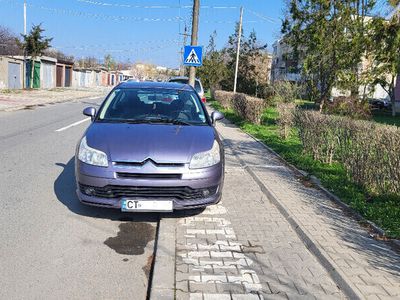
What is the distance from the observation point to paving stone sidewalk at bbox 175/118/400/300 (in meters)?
3.41

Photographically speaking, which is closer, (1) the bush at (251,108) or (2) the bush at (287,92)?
(1) the bush at (251,108)

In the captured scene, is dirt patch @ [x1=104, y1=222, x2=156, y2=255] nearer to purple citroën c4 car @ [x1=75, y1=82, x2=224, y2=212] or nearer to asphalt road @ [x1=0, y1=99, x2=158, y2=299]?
asphalt road @ [x1=0, y1=99, x2=158, y2=299]

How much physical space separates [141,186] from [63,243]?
977 mm

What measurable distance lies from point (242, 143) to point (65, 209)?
6767mm

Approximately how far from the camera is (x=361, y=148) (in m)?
6.38

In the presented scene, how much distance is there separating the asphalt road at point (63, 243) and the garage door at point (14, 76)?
28.8 metres

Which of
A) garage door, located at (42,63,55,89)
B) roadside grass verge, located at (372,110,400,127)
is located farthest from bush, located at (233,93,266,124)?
garage door, located at (42,63,55,89)

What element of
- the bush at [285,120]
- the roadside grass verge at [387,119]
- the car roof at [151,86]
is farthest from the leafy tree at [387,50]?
the car roof at [151,86]

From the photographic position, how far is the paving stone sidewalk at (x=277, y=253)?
11.2ft

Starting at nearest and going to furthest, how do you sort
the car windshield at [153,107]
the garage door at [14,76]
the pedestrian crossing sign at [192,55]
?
the car windshield at [153,107], the pedestrian crossing sign at [192,55], the garage door at [14,76]

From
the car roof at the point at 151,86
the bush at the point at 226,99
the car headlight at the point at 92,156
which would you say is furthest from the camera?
the bush at the point at 226,99

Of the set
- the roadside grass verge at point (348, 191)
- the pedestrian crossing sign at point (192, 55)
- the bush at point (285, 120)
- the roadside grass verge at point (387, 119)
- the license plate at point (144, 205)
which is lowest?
the roadside grass verge at point (387, 119)

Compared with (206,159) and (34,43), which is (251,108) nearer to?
(206,159)

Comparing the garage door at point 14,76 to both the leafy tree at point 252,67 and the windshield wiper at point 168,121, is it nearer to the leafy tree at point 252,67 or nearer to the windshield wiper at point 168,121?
the leafy tree at point 252,67
